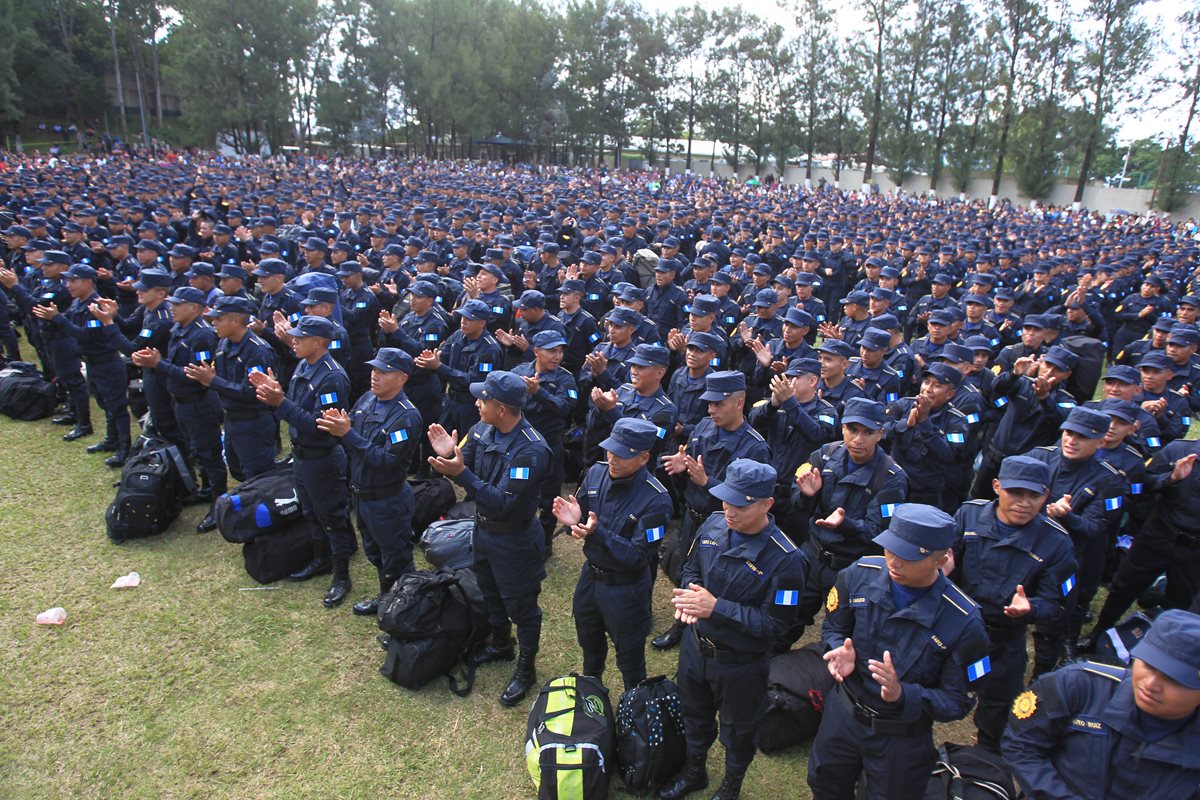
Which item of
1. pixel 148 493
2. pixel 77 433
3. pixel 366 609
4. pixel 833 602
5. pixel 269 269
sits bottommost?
pixel 366 609

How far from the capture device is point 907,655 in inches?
124

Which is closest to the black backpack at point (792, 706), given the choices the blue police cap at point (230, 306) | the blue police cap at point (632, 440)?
the blue police cap at point (632, 440)

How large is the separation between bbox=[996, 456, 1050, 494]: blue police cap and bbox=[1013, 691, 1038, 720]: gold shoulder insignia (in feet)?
4.27

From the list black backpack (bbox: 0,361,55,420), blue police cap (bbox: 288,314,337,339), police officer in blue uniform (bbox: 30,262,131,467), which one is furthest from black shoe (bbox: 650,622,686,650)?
black backpack (bbox: 0,361,55,420)

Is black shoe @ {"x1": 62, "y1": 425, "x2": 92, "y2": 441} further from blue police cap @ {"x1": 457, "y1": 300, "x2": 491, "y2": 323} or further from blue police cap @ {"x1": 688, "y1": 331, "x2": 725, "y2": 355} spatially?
blue police cap @ {"x1": 688, "y1": 331, "x2": 725, "y2": 355}

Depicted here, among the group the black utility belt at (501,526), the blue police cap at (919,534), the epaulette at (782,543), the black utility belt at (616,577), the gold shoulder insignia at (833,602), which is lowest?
the black utility belt at (616,577)

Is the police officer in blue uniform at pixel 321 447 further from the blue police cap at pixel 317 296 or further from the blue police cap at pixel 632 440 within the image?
the blue police cap at pixel 632 440

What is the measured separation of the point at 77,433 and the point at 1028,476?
10491mm

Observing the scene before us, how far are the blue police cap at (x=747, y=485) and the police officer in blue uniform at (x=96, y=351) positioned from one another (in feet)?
23.3

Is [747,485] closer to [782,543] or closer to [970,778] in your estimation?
[782,543]

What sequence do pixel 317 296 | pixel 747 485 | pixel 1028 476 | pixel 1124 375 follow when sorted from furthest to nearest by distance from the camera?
pixel 317 296, pixel 1124 375, pixel 1028 476, pixel 747 485

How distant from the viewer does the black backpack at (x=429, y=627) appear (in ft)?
15.6

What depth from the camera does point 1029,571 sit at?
385 centimetres

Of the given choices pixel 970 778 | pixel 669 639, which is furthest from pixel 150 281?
pixel 970 778
